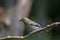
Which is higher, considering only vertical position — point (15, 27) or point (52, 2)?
point (52, 2)

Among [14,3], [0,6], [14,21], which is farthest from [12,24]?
[0,6]

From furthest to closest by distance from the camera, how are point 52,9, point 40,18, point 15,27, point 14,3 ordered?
point 52,9 → point 14,3 → point 15,27 → point 40,18

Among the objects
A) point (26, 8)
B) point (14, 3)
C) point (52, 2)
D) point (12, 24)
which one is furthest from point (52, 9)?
point (12, 24)

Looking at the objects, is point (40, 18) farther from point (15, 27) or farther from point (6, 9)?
point (6, 9)

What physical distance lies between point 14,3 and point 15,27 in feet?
0.98

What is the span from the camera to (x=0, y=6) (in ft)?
4.56

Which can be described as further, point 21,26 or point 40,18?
point 21,26

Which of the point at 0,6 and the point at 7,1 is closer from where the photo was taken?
the point at 7,1

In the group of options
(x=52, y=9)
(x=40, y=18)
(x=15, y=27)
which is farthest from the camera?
(x=52, y=9)

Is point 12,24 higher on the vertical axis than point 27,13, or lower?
lower

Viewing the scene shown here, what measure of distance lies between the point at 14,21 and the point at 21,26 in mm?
69

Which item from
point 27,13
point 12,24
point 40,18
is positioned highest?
point 27,13

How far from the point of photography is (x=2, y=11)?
1312 millimetres

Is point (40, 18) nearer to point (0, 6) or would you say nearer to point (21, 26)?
point (21, 26)
